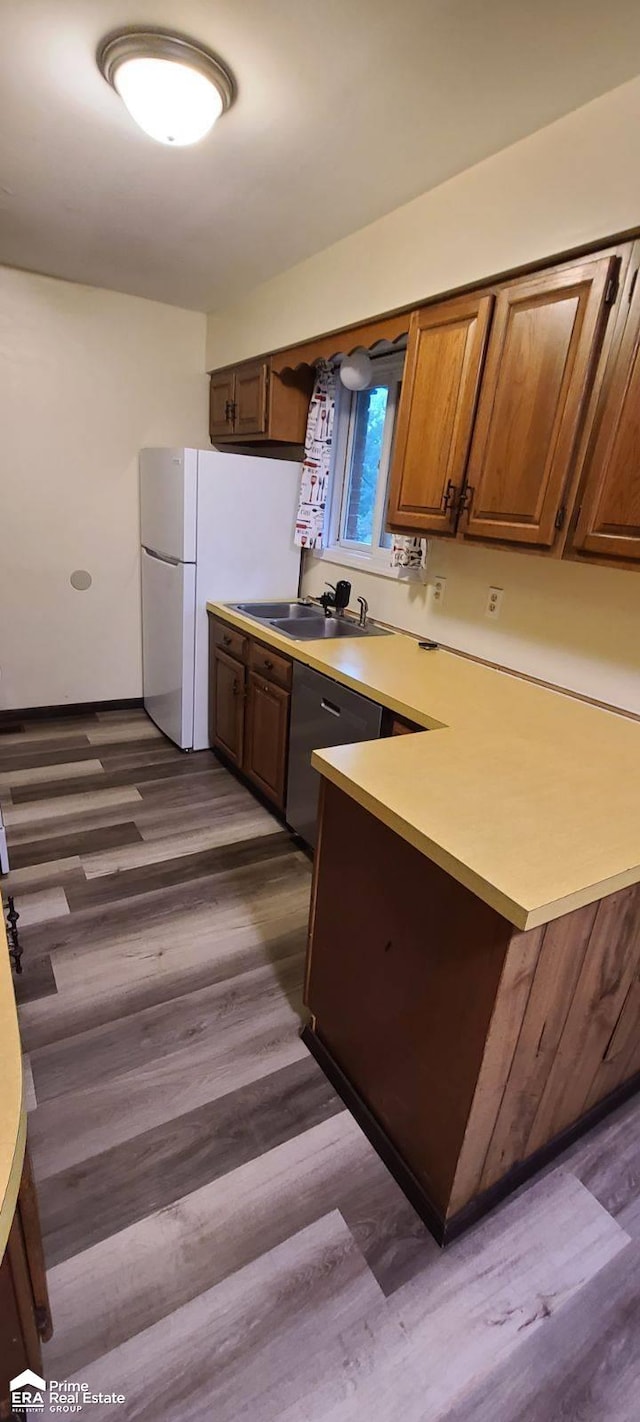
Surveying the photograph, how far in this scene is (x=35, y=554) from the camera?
136 inches

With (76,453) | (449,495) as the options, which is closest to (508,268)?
(449,495)

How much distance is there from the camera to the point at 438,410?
1.93 m

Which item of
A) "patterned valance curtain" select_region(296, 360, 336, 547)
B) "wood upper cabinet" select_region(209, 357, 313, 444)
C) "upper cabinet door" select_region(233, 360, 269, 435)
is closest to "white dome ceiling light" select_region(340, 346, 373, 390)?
"patterned valance curtain" select_region(296, 360, 336, 547)

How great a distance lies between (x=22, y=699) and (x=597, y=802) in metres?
3.44

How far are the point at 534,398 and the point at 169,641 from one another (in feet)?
7.46

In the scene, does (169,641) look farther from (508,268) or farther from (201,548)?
(508,268)

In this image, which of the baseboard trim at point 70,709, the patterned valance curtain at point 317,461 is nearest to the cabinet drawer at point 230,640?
the patterned valance curtain at point 317,461

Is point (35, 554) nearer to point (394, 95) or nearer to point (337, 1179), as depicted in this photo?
point (394, 95)

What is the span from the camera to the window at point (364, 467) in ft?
9.15

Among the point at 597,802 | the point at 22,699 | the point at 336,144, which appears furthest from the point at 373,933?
the point at 22,699

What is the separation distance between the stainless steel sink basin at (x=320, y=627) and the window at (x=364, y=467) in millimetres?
312

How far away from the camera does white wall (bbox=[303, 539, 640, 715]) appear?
180cm

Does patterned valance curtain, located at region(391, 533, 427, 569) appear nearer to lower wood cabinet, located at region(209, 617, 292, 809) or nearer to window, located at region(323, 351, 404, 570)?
window, located at region(323, 351, 404, 570)

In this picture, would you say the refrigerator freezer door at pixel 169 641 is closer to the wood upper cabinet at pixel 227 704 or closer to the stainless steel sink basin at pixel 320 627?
the wood upper cabinet at pixel 227 704
